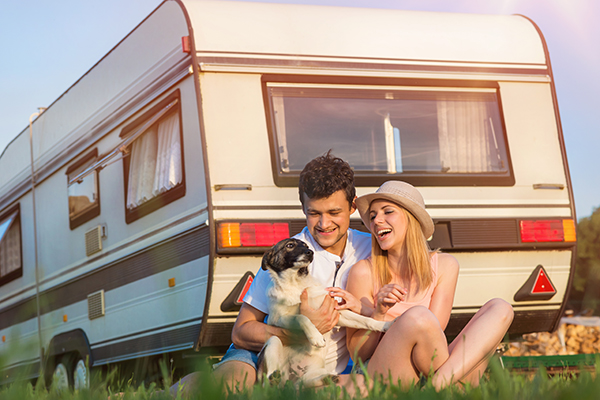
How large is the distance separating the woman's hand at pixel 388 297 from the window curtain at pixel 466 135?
231 cm

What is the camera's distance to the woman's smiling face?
340 centimetres

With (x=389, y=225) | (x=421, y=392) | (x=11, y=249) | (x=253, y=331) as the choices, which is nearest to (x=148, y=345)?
(x=253, y=331)

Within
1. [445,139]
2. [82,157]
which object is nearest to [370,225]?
[445,139]

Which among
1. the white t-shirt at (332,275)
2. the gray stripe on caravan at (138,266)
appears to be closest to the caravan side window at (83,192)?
the gray stripe on caravan at (138,266)

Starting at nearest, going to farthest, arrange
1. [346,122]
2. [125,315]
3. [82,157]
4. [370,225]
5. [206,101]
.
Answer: [370,225] → [206,101] → [346,122] → [125,315] → [82,157]

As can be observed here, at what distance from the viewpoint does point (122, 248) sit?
5617 millimetres

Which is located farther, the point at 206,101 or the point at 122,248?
the point at 122,248

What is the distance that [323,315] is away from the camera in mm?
3166

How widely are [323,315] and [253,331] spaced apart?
1.26 feet

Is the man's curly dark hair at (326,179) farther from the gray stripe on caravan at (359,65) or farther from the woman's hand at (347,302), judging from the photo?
the gray stripe on caravan at (359,65)

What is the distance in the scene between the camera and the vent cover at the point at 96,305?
19.5 feet

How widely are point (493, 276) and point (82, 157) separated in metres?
3.80

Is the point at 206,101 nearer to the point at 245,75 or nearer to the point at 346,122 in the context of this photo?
the point at 245,75

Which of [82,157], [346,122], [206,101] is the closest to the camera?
[206,101]
